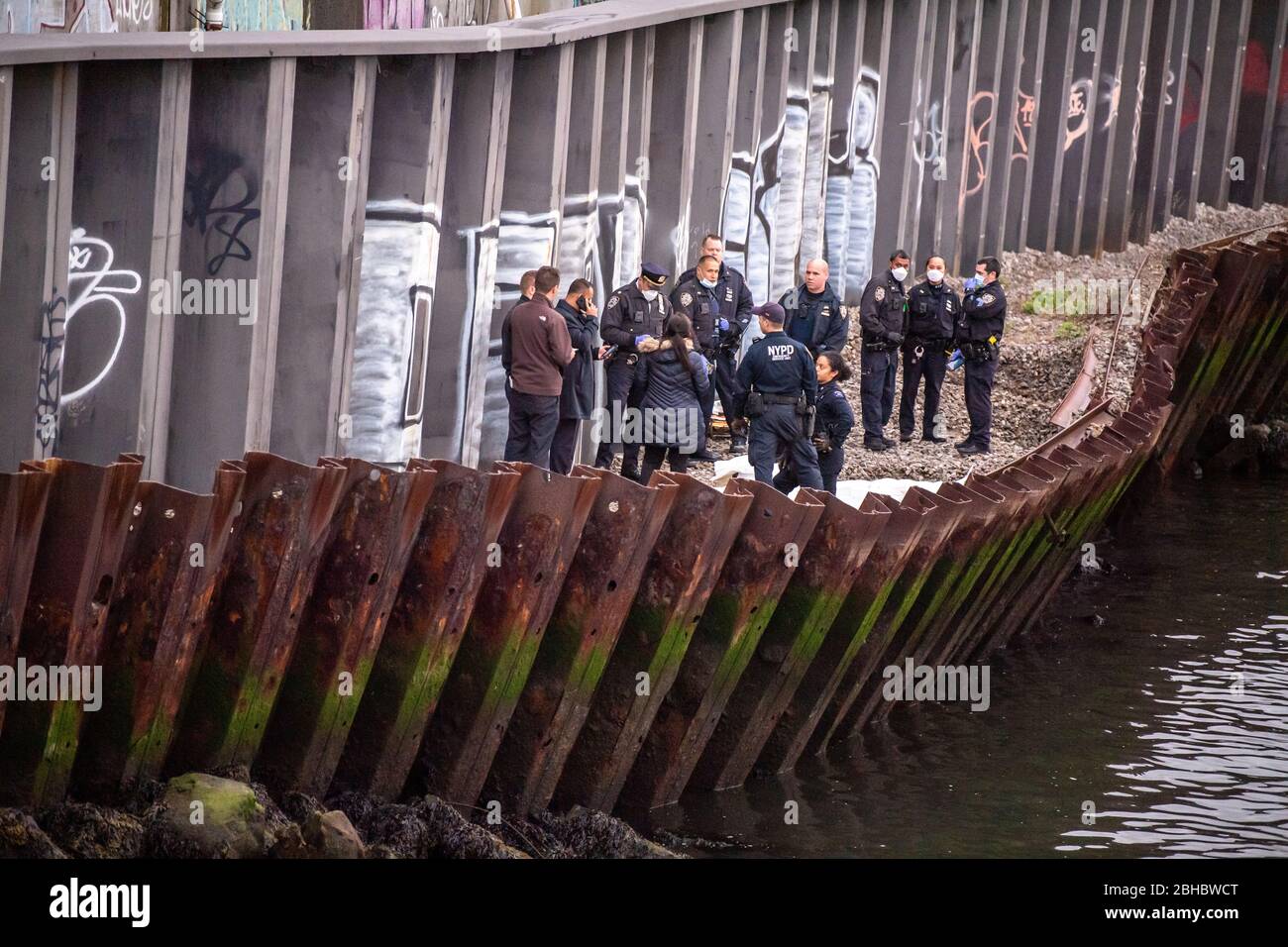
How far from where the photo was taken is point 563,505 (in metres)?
8.33

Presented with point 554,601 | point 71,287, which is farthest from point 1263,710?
point 71,287

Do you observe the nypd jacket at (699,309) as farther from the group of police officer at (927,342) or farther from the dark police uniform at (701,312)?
the group of police officer at (927,342)

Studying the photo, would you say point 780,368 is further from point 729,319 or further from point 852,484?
point 729,319

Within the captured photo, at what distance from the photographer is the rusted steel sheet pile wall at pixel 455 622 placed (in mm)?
7039

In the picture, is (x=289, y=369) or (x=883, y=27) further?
(x=883, y=27)

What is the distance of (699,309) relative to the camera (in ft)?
46.8

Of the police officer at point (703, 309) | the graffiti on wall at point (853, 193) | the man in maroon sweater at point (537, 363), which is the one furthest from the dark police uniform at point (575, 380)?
the graffiti on wall at point (853, 193)

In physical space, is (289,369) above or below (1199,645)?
above

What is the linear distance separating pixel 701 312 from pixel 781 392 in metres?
2.06

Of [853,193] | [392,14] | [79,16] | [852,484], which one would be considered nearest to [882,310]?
[852,484]

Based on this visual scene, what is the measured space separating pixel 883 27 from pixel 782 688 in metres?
12.4

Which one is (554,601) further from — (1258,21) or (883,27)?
(1258,21)

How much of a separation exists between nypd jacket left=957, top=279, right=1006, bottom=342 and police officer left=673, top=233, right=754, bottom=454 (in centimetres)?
211

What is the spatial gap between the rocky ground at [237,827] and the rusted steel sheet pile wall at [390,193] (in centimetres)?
380
